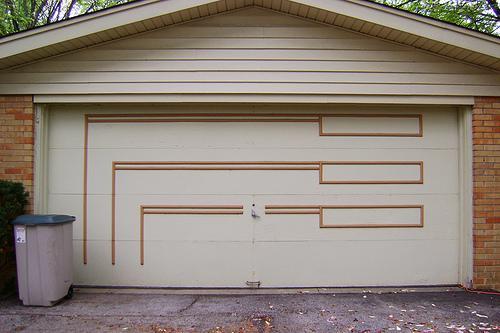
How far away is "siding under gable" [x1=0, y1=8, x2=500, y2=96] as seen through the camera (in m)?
4.93

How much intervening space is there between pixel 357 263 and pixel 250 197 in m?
1.75

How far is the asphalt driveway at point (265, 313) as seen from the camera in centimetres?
387

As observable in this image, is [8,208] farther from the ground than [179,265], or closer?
farther from the ground

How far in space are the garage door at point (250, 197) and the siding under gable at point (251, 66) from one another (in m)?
0.36

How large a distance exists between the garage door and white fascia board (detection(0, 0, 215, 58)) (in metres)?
0.92

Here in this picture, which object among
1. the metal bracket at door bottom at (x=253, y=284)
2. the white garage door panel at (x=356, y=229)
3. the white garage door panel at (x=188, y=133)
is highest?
the white garage door panel at (x=188, y=133)

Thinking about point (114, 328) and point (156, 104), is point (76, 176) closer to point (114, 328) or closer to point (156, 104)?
point (156, 104)

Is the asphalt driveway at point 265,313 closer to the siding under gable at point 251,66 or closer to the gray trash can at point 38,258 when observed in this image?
the gray trash can at point 38,258

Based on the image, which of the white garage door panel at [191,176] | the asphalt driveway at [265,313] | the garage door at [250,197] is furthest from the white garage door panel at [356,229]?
the asphalt driveway at [265,313]

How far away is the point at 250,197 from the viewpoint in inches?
202

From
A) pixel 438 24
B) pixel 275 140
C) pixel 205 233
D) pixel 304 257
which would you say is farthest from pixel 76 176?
pixel 438 24

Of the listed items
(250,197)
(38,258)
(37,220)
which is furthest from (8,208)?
(250,197)

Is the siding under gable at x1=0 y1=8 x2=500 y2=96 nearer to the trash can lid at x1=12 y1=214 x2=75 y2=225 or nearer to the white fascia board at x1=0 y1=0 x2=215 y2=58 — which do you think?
the white fascia board at x1=0 y1=0 x2=215 y2=58

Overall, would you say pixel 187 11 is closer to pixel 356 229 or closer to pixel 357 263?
pixel 356 229
